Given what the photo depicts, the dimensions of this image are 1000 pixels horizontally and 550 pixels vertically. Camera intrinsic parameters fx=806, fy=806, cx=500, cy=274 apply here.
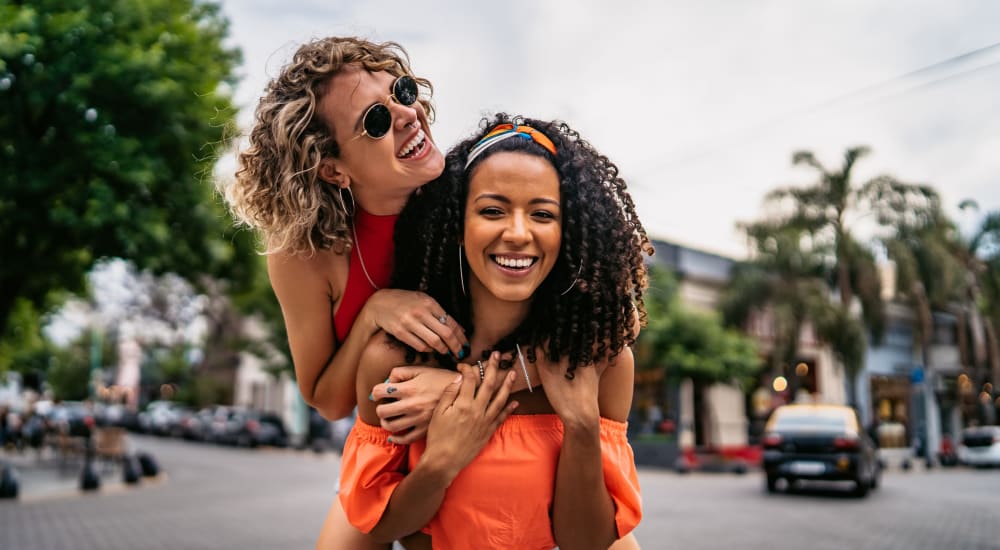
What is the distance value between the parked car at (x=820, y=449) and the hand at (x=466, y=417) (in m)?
14.1

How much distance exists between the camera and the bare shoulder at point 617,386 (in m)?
2.32

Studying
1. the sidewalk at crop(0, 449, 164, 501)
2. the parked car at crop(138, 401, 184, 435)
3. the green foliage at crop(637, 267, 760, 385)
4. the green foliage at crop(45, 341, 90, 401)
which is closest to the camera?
the sidewalk at crop(0, 449, 164, 501)

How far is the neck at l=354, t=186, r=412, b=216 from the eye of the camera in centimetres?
229

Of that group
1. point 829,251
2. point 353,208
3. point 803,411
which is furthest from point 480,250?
point 829,251

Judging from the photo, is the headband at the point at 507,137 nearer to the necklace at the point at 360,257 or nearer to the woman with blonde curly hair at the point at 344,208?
the woman with blonde curly hair at the point at 344,208

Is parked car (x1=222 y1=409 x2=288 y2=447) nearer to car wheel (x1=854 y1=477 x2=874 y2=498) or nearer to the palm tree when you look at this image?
car wheel (x1=854 y1=477 x2=874 y2=498)

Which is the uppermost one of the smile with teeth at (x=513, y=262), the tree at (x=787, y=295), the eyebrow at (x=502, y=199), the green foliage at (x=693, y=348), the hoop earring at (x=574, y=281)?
the tree at (x=787, y=295)

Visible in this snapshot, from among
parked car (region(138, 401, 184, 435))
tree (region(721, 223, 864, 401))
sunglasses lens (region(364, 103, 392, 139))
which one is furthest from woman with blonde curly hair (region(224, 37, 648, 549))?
parked car (region(138, 401, 184, 435))

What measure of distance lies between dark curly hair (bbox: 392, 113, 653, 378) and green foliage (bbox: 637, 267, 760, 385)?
70.4 ft

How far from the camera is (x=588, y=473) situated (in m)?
2.12

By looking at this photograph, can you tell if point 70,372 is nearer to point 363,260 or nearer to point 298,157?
point 363,260

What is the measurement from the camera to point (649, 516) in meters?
11.7

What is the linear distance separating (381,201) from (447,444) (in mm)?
718

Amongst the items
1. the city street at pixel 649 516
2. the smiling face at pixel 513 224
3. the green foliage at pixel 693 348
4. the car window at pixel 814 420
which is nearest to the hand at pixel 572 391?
the smiling face at pixel 513 224
